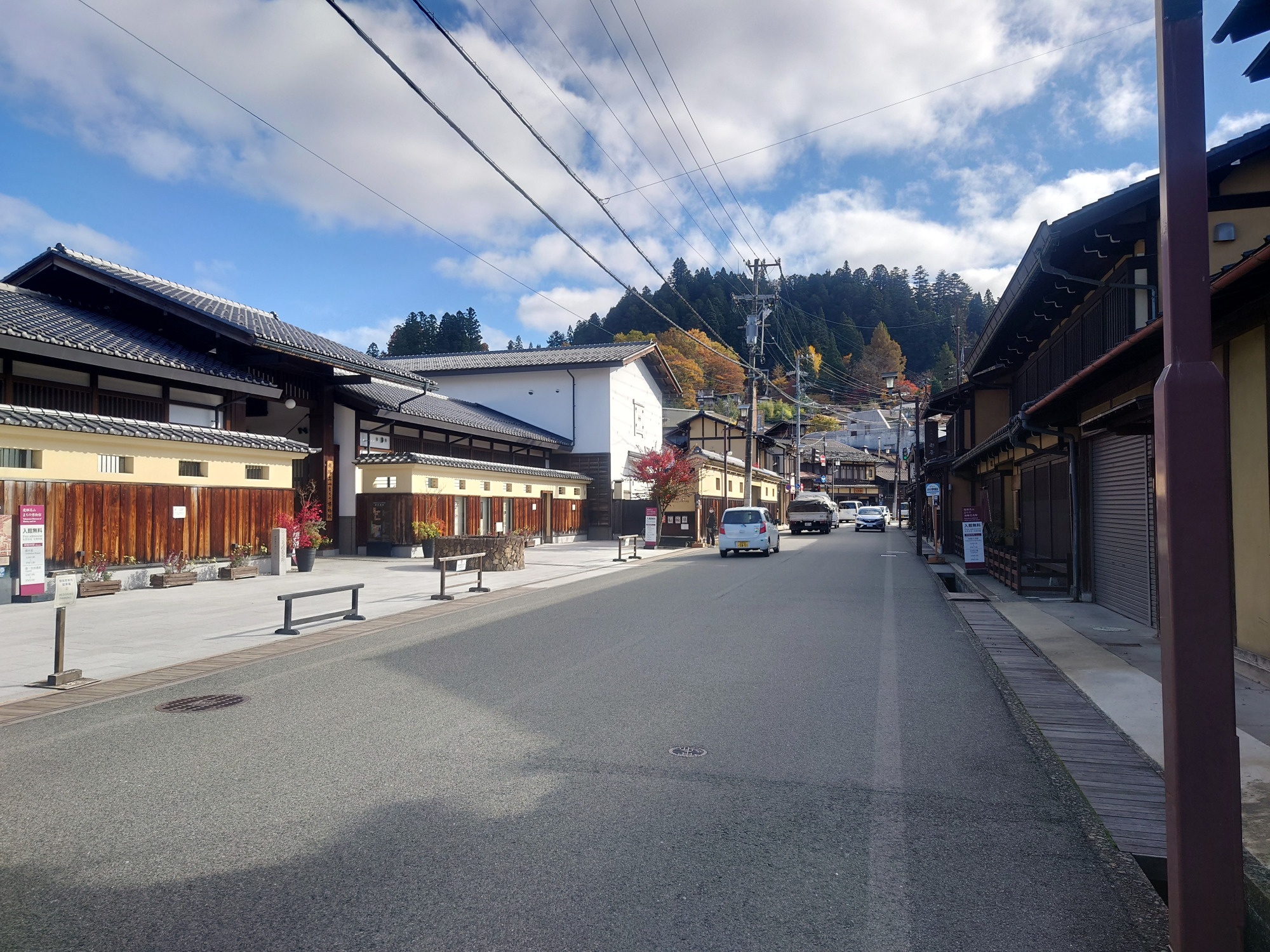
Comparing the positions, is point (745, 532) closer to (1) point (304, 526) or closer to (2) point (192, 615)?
(1) point (304, 526)

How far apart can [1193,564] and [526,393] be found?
131 ft

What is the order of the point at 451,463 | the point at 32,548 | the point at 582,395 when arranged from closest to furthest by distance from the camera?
the point at 32,548
the point at 451,463
the point at 582,395

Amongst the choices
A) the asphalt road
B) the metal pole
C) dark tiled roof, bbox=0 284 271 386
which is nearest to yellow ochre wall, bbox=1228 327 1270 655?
the asphalt road

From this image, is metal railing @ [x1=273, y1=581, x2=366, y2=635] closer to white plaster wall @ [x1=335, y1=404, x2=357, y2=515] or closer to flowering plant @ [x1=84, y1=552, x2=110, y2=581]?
flowering plant @ [x1=84, y1=552, x2=110, y2=581]

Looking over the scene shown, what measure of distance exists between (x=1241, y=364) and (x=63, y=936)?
9941mm

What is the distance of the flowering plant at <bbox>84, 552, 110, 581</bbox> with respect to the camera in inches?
602

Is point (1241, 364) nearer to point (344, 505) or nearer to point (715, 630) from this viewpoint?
point (715, 630)

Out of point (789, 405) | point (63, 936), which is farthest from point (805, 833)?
point (789, 405)

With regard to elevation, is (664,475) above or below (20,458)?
above

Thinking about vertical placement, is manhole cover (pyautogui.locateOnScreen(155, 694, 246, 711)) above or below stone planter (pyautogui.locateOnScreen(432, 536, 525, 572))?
below

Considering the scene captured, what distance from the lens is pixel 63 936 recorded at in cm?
322

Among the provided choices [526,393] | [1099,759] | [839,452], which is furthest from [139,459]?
[839,452]

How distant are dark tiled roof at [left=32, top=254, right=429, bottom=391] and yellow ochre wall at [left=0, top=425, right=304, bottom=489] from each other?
3.11m

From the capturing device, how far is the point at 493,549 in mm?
21969
